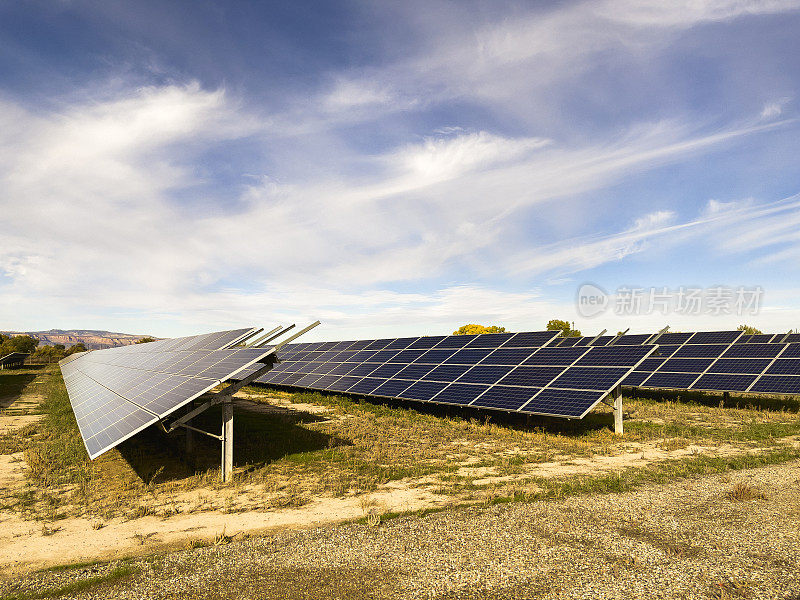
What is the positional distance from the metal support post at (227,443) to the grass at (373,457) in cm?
44

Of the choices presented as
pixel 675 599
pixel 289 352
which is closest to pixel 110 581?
pixel 675 599

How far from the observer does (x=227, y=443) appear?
14.6 m

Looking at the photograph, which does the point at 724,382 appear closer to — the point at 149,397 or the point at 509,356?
the point at 509,356

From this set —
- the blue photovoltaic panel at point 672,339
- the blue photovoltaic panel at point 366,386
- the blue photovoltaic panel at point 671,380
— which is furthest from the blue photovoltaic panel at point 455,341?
the blue photovoltaic panel at point 672,339

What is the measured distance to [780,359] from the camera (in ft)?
98.1

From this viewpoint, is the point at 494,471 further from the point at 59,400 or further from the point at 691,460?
the point at 59,400

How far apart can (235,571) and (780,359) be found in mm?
34703

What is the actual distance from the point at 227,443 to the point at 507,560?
940 centimetres

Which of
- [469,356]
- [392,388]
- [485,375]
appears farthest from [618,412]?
[392,388]

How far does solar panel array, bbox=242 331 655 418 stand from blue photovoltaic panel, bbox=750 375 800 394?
30.5ft

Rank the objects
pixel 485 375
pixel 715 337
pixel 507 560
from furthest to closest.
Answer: pixel 715 337, pixel 485 375, pixel 507 560

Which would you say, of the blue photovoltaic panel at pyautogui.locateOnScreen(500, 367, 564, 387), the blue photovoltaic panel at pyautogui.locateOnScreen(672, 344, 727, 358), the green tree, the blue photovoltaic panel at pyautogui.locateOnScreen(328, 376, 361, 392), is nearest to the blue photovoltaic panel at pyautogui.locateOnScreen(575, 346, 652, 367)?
the blue photovoltaic panel at pyautogui.locateOnScreen(500, 367, 564, 387)

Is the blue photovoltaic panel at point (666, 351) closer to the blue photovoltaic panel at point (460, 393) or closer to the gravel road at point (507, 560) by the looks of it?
the blue photovoltaic panel at point (460, 393)

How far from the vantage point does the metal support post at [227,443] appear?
564 inches
